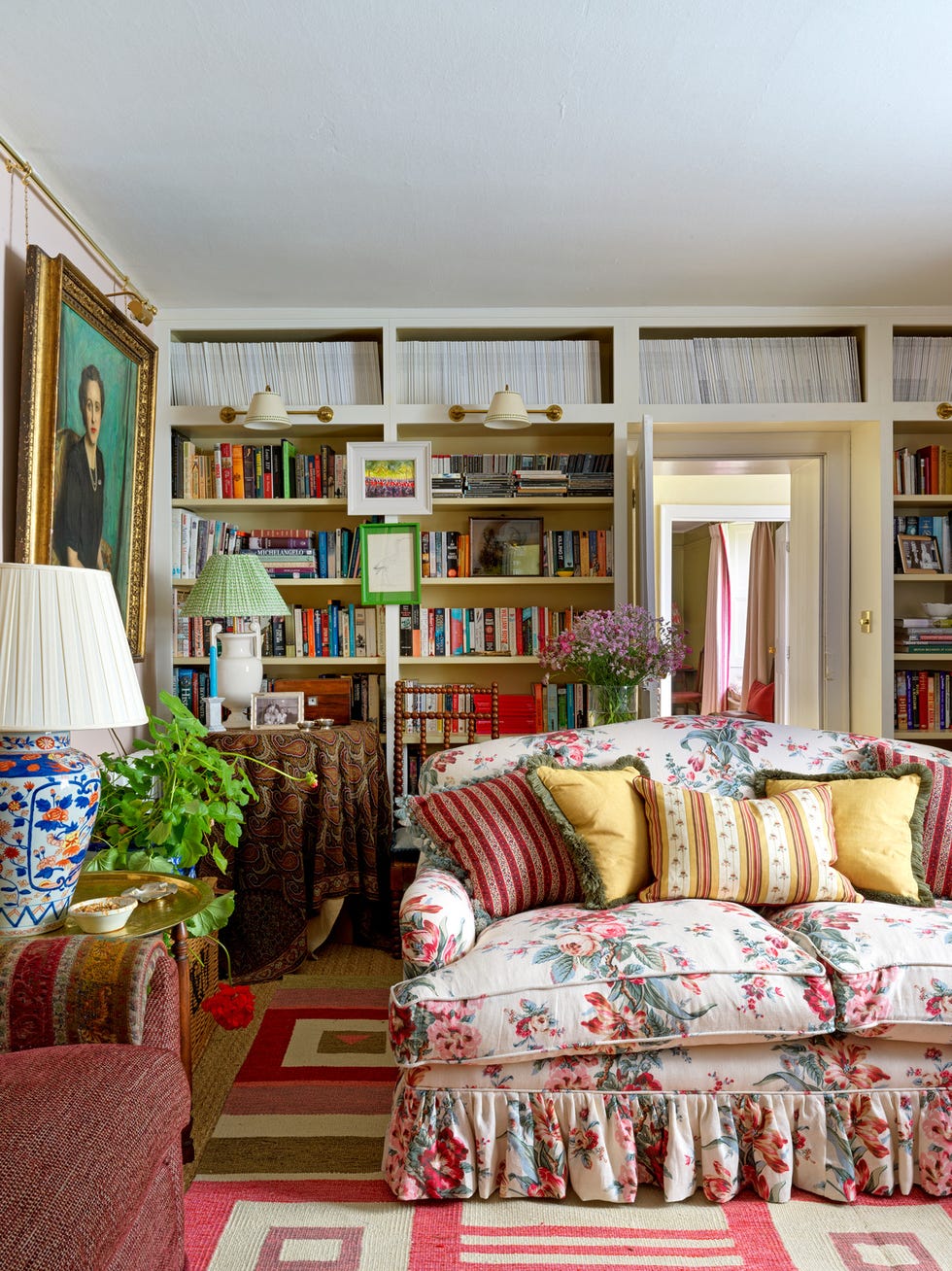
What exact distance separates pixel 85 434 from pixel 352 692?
1568 mm

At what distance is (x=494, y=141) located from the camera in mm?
2639

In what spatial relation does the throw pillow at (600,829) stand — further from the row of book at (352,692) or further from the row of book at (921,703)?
the row of book at (921,703)

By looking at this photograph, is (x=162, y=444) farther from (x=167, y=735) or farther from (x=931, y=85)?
(x=931, y=85)

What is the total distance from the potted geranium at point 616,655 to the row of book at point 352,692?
0.98 meters

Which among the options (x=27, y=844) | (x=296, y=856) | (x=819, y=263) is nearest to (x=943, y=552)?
(x=819, y=263)

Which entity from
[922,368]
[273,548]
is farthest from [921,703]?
[273,548]

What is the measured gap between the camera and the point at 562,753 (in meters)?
2.86

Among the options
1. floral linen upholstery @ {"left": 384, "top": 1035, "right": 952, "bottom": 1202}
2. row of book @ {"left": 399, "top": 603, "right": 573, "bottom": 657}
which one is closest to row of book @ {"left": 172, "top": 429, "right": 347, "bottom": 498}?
row of book @ {"left": 399, "top": 603, "right": 573, "bottom": 657}

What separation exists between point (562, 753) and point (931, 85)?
6.46ft

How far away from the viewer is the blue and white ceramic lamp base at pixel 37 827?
1.94 m

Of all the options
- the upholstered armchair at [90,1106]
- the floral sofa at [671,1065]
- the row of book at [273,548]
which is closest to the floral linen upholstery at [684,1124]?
the floral sofa at [671,1065]

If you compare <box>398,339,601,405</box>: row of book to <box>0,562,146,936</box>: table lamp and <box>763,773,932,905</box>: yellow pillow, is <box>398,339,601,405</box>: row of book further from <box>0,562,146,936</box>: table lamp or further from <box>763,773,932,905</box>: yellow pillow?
<box>0,562,146,936</box>: table lamp

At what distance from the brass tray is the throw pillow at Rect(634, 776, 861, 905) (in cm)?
110

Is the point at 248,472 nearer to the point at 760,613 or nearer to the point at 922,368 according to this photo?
the point at 760,613
